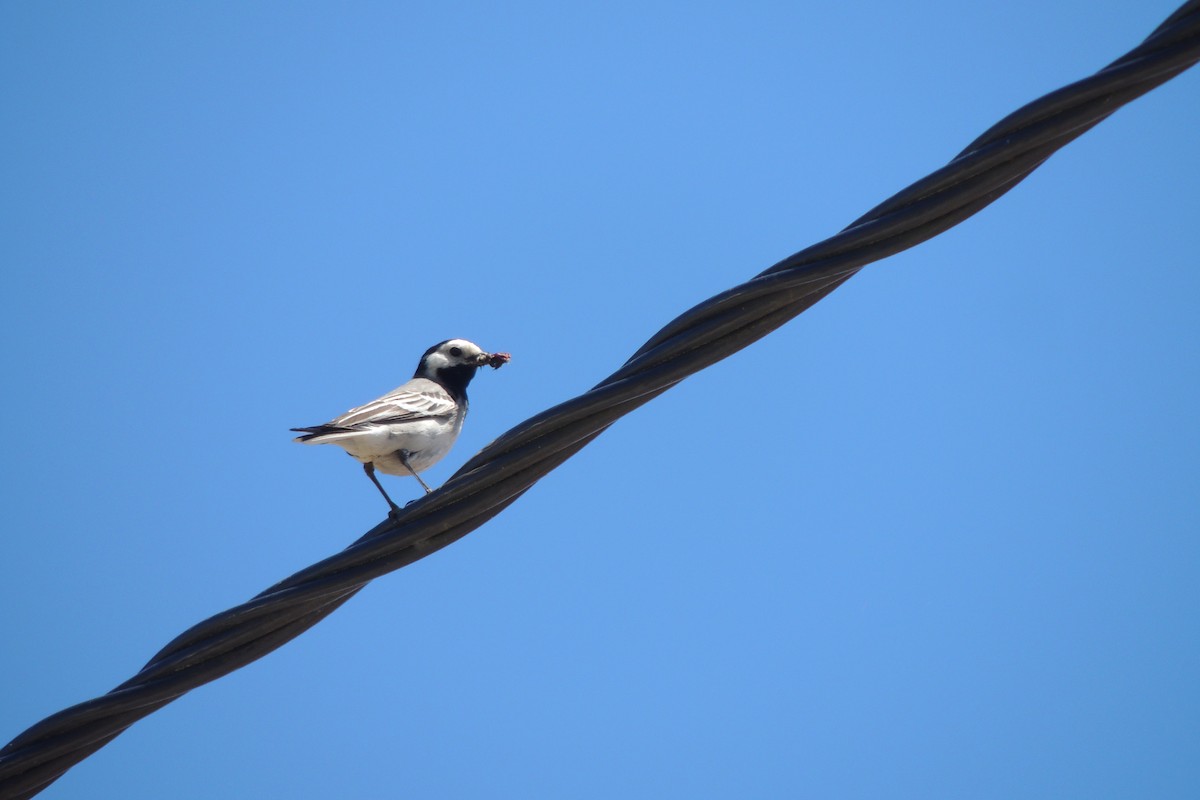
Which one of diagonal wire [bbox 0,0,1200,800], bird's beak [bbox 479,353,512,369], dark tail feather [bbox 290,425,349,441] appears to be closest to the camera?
diagonal wire [bbox 0,0,1200,800]

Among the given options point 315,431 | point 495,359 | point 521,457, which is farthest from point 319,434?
point 521,457

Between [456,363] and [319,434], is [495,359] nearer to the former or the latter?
[456,363]

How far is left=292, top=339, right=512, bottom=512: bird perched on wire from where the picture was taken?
7902mm

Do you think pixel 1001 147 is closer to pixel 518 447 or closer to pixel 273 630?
pixel 518 447

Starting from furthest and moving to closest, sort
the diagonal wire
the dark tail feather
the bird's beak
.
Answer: the bird's beak
the dark tail feather
the diagonal wire

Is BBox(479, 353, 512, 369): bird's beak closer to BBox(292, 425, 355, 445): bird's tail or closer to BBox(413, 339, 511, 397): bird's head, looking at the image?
BBox(413, 339, 511, 397): bird's head

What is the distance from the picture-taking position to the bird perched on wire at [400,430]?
790cm

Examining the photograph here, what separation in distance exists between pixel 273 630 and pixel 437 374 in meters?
7.11

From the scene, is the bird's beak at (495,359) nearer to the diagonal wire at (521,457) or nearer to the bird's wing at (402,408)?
the bird's wing at (402,408)

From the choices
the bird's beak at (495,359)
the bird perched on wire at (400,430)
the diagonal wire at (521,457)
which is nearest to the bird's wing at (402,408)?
the bird perched on wire at (400,430)

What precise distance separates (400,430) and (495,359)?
2.18 metres

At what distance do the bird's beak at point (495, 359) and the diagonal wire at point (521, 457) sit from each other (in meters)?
6.48

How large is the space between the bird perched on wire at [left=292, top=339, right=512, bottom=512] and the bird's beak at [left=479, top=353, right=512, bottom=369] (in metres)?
0.01

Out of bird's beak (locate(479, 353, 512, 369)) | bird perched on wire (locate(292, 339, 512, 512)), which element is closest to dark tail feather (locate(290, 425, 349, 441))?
bird perched on wire (locate(292, 339, 512, 512))
